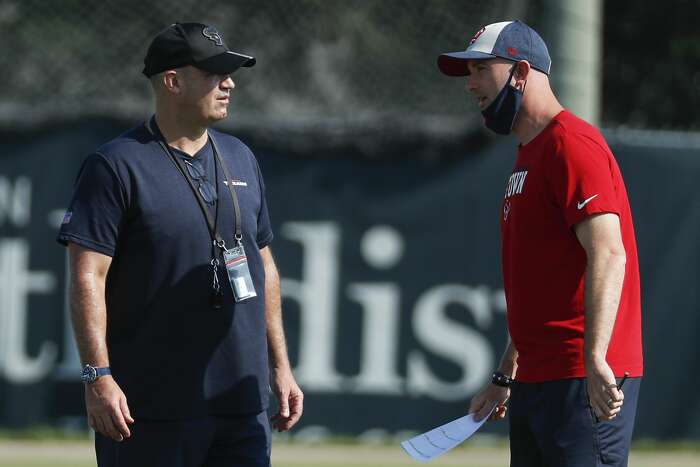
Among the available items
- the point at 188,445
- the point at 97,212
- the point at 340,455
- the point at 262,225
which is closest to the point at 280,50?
the point at 340,455

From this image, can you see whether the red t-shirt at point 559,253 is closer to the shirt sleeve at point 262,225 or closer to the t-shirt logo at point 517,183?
the t-shirt logo at point 517,183

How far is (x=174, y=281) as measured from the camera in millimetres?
4312

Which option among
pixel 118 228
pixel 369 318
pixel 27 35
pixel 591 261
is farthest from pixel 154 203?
pixel 27 35

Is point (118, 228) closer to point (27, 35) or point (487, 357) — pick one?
point (487, 357)

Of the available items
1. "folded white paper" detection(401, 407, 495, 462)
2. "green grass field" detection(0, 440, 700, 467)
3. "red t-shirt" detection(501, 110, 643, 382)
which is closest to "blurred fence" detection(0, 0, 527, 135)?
"green grass field" detection(0, 440, 700, 467)

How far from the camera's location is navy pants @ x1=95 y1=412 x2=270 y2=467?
4297 mm

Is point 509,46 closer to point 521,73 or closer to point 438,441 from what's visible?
point 521,73

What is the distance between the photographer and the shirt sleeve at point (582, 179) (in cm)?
396

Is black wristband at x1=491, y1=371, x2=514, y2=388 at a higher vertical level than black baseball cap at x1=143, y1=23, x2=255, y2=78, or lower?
lower

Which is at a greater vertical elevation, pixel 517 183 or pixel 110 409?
pixel 517 183

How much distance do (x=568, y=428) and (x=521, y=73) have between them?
1166 millimetres

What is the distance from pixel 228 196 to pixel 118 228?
399 mm

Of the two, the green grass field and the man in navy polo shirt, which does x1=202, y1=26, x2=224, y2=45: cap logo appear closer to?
the man in navy polo shirt

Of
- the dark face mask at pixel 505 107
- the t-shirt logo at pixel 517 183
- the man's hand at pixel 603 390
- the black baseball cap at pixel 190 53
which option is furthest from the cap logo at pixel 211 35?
the man's hand at pixel 603 390
